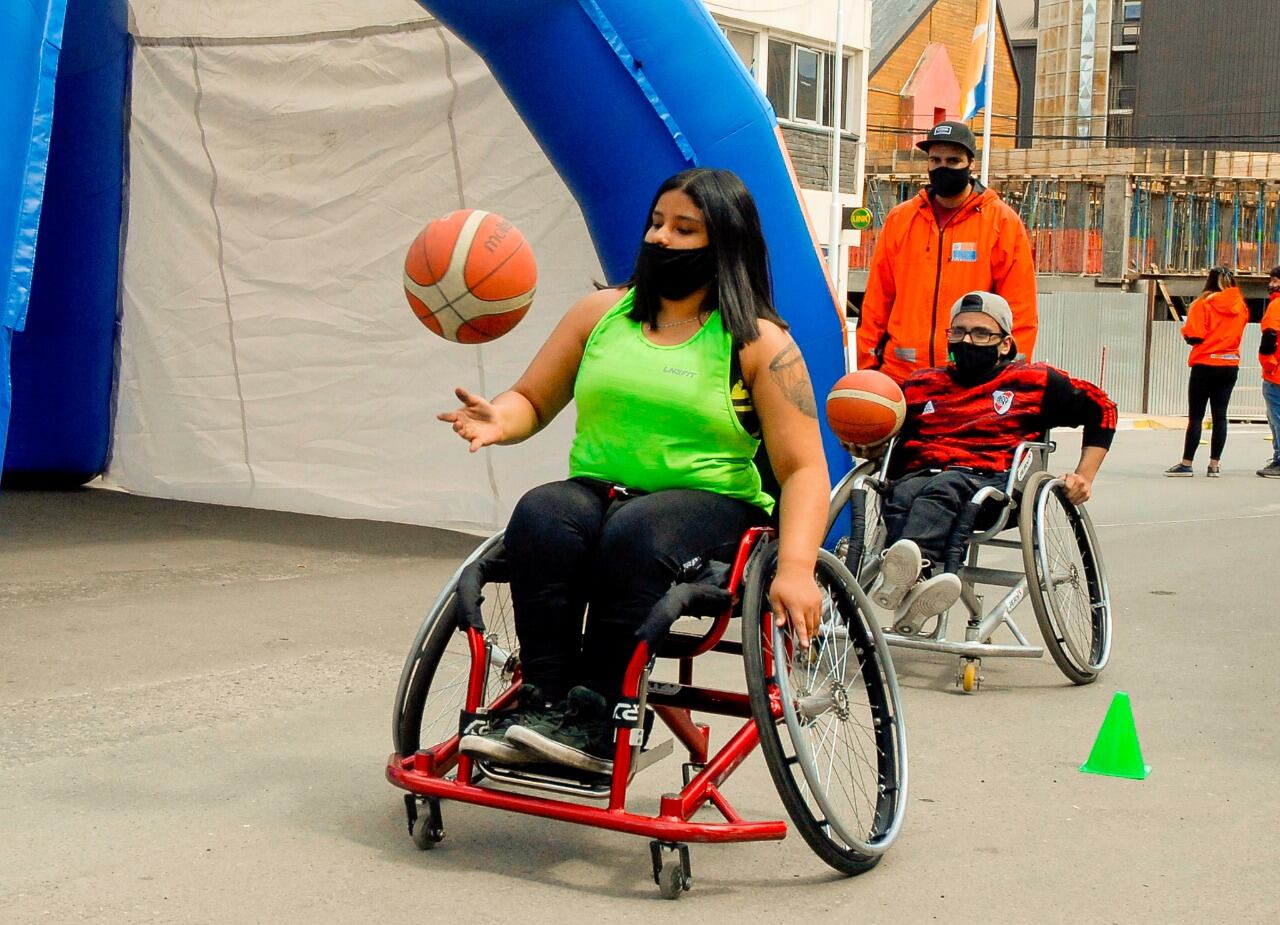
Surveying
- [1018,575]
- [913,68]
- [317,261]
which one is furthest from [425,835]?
[913,68]

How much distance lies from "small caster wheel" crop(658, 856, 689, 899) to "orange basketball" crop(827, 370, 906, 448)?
2.33 metres

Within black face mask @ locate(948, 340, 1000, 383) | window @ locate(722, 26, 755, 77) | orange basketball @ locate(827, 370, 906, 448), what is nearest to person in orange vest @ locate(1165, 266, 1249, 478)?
black face mask @ locate(948, 340, 1000, 383)

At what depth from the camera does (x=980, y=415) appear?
6.07 m

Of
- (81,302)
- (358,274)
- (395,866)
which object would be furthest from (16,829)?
(81,302)

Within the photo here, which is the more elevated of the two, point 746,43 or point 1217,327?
point 746,43

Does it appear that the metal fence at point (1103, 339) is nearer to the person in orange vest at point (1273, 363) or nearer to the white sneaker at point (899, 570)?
the person in orange vest at point (1273, 363)

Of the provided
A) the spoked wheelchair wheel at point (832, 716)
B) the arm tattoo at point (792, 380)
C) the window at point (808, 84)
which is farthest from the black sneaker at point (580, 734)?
the window at point (808, 84)

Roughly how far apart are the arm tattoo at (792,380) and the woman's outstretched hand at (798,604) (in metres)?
0.45

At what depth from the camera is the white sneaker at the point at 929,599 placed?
5.51m

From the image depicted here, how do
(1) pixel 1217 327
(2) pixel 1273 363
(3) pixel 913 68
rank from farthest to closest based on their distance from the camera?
(3) pixel 913 68 < (2) pixel 1273 363 < (1) pixel 1217 327

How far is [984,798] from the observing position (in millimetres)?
4441

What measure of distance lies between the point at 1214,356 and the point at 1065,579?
8773 mm

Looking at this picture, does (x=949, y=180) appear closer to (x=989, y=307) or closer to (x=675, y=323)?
(x=989, y=307)

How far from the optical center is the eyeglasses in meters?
6.07
